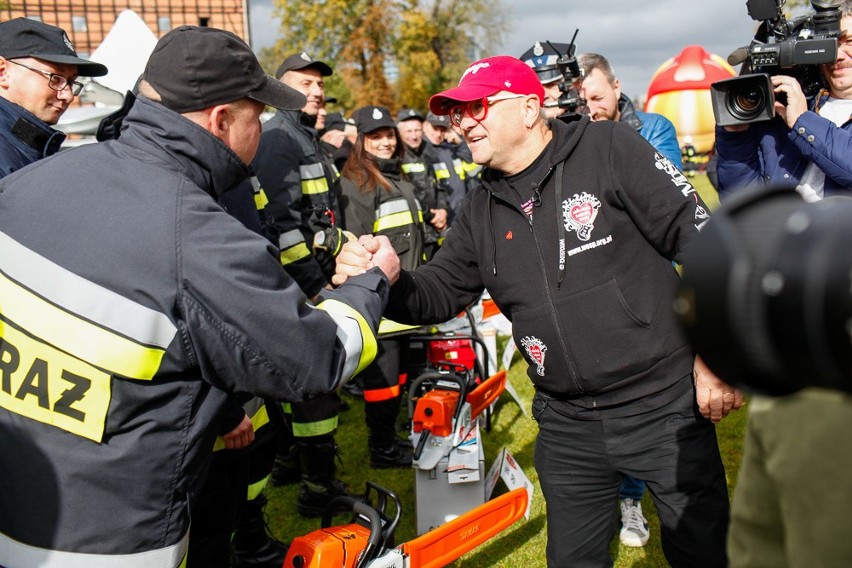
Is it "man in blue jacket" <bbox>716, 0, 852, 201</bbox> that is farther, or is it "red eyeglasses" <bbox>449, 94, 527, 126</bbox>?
"man in blue jacket" <bbox>716, 0, 852, 201</bbox>

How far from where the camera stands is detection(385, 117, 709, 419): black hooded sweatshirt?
2.38 meters

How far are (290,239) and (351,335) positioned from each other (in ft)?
7.49

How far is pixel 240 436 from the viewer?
290cm

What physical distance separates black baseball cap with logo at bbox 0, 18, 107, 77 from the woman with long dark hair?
2282 mm

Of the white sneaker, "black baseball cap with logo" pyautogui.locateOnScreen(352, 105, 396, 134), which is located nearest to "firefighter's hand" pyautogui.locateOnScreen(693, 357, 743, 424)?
the white sneaker

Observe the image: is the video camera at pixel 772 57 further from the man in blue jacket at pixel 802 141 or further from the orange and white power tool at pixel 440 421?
the orange and white power tool at pixel 440 421

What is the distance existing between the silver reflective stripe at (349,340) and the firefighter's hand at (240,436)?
101 centimetres

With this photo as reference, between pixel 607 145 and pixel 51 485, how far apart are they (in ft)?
6.49

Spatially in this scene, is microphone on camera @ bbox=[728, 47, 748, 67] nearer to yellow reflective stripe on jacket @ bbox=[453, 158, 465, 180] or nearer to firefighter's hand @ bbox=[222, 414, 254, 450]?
firefighter's hand @ bbox=[222, 414, 254, 450]

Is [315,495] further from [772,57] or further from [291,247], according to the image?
[772,57]

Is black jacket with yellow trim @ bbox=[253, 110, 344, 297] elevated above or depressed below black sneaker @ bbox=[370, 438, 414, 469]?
above

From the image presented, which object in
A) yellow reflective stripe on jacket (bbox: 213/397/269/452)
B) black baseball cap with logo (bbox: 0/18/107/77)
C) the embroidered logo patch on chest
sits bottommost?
yellow reflective stripe on jacket (bbox: 213/397/269/452)

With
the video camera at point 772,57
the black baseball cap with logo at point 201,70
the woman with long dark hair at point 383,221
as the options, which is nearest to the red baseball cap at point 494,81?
the black baseball cap with logo at point 201,70

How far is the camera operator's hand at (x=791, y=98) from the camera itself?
3053 millimetres
